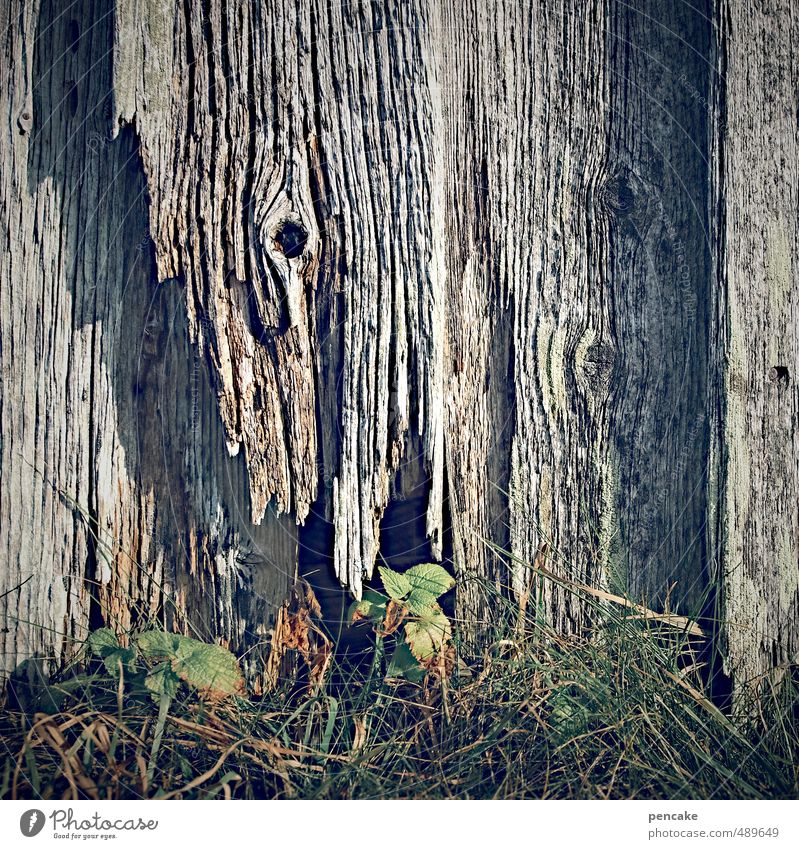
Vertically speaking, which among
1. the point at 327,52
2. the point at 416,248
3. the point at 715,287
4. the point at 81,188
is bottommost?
the point at 715,287

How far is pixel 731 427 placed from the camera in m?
1.54

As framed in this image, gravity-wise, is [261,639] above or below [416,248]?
below

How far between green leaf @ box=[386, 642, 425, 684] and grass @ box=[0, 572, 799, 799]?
0.08ft

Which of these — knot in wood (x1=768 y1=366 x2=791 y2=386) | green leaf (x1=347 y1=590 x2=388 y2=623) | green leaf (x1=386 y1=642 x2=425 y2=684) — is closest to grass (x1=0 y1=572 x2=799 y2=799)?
green leaf (x1=386 y1=642 x2=425 y2=684)

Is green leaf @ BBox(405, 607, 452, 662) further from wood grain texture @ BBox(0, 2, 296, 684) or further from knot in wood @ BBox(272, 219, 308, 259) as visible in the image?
knot in wood @ BBox(272, 219, 308, 259)

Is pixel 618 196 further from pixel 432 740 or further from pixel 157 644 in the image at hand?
pixel 157 644

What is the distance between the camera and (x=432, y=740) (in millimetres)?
1449

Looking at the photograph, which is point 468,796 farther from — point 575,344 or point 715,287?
point 715,287

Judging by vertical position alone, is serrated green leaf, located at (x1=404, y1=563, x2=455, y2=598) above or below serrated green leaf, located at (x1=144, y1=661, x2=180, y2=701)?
above

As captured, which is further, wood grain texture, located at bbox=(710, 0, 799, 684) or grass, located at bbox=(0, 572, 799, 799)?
wood grain texture, located at bbox=(710, 0, 799, 684)

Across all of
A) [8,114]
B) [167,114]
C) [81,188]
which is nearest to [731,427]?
[167,114]

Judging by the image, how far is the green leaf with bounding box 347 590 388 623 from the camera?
59.3 inches

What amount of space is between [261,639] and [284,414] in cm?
50

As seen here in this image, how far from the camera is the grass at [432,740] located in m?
1.41
